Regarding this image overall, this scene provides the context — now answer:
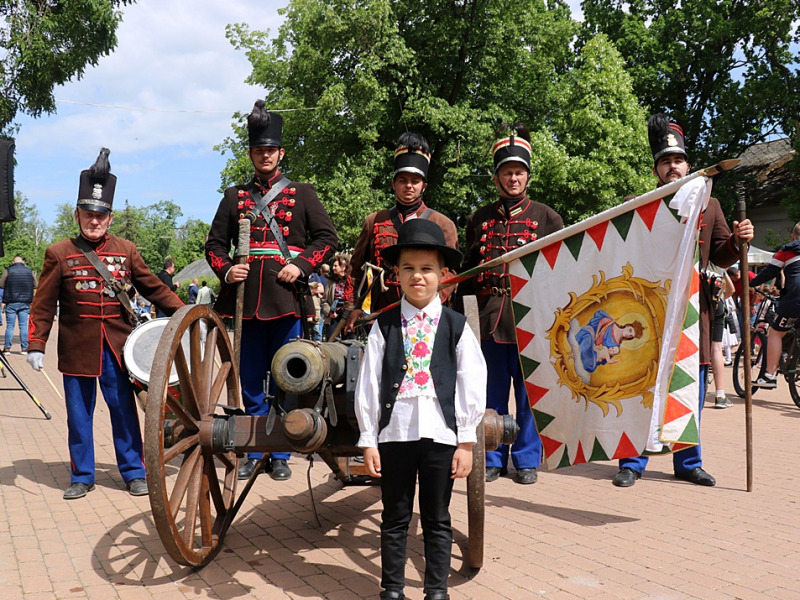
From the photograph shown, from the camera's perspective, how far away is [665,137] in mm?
5227

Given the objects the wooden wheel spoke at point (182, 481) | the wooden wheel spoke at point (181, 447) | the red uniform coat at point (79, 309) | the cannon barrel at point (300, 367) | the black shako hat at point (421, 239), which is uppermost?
the black shako hat at point (421, 239)

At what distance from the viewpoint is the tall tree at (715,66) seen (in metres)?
27.0


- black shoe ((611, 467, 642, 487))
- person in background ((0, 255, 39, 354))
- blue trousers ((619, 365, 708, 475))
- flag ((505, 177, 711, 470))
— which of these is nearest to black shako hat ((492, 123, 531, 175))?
flag ((505, 177, 711, 470))

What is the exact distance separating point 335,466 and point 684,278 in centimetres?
210

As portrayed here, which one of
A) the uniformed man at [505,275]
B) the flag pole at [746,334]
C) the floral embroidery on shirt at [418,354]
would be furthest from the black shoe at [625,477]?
the floral embroidery on shirt at [418,354]

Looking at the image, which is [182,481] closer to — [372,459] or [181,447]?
[181,447]

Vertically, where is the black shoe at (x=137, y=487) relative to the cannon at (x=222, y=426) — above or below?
below

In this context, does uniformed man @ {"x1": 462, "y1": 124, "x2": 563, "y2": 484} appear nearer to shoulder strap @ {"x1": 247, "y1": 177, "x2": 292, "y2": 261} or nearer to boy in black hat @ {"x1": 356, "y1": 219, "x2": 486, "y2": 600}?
shoulder strap @ {"x1": 247, "y1": 177, "x2": 292, "y2": 261}

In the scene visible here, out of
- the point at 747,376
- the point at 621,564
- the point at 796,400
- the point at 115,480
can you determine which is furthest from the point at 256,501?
the point at 796,400

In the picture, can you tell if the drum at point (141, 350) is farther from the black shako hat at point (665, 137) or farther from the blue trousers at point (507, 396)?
the black shako hat at point (665, 137)

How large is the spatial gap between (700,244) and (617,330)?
143 centimetres

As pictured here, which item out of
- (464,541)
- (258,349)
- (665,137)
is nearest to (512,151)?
(665,137)

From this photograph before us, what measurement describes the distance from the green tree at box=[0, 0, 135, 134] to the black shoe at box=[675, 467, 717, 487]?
16.2 m

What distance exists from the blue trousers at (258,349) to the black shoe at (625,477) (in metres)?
2.45
